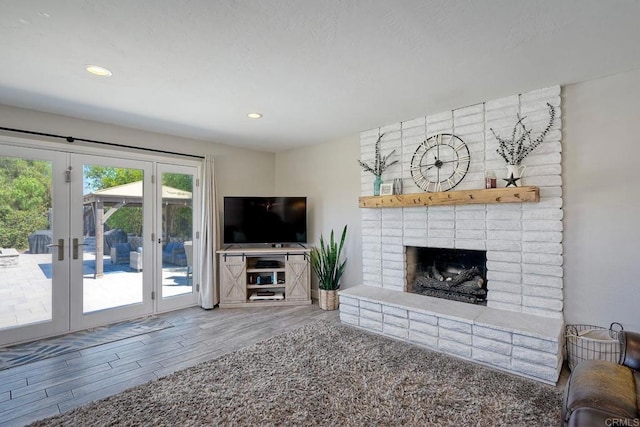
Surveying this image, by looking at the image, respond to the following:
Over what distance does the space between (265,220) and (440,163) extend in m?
2.61

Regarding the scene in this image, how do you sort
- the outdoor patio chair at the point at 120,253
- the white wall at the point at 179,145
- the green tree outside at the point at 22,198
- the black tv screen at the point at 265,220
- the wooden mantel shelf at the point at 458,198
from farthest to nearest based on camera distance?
the black tv screen at the point at 265,220 → the outdoor patio chair at the point at 120,253 → the white wall at the point at 179,145 → the green tree outside at the point at 22,198 → the wooden mantel shelf at the point at 458,198

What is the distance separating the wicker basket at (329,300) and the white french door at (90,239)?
190 cm

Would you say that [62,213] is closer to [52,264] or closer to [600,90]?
[52,264]

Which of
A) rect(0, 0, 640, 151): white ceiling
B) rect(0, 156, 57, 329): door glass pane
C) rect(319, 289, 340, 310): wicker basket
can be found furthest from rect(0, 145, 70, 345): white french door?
rect(319, 289, 340, 310): wicker basket

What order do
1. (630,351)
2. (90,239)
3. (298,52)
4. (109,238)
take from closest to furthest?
(630,351), (298,52), (90,239), (109,238)

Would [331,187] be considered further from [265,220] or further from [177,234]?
[177,234]

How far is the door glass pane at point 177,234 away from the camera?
14.1 feet

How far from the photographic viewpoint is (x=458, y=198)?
320 cm

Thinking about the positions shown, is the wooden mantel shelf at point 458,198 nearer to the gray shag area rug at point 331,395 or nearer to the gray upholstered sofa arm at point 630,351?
the gray upholstered sofa arm at point 630,351

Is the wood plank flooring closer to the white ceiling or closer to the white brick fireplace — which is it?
the white brick fireplace

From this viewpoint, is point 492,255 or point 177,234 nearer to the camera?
point 492,255

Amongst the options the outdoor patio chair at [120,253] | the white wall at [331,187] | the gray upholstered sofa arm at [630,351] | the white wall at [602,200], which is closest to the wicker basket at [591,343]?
the white wall at [602,200]

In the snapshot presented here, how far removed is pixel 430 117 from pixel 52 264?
4.50 metres

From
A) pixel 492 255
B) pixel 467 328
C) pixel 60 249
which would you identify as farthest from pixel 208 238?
pixel 492 255
